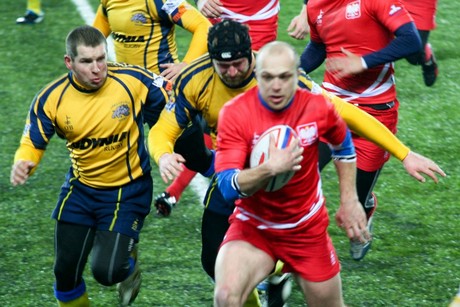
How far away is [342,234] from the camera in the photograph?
8.79 m

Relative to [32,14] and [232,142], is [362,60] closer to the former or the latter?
[232,142]

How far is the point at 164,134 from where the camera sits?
6.89 m

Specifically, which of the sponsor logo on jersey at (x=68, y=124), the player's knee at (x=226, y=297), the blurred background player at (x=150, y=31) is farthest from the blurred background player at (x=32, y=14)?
the player's knee at (x=226, y=297)

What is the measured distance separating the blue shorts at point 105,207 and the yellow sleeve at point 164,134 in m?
0.56

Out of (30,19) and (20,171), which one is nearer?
(20,171)

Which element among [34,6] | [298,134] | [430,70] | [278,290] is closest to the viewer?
[298,134]

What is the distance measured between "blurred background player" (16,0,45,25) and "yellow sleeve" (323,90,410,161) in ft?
29.4

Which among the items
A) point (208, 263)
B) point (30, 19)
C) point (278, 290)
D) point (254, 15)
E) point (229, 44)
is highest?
point (229, 44)

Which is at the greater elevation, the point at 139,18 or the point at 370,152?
the point at 139,18

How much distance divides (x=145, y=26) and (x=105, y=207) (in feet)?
7.79

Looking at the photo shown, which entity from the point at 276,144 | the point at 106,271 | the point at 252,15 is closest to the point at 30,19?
the point at 252,15

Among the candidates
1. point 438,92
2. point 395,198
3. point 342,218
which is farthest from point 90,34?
point 438,92

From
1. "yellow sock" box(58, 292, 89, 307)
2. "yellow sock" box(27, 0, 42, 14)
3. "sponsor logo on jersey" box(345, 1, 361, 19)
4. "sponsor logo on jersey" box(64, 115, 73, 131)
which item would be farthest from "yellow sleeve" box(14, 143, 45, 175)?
"yellow sock" box(27, 0, 42, 14)

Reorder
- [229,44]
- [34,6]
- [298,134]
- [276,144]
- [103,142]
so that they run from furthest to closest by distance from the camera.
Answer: [34,6] → [103,142] → [229,44] → [298,134] → [276,144]
